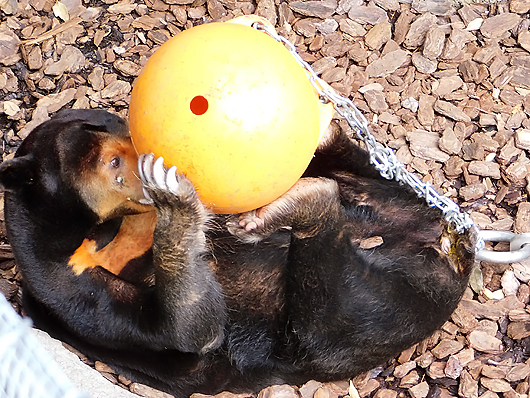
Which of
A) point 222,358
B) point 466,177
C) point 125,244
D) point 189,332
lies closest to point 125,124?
point 125,244

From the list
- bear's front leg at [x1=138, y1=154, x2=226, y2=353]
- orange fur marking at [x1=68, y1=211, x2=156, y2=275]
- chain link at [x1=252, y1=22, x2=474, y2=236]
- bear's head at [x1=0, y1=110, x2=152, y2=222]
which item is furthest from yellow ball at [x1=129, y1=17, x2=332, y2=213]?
orange fur marking at [x1=68, y1=211, x2=156, y2=275]

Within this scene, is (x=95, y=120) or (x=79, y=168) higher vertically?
(x=95, y=120)

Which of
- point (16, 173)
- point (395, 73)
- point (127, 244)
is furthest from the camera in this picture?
point (395, 73)

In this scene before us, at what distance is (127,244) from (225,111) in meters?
1.53

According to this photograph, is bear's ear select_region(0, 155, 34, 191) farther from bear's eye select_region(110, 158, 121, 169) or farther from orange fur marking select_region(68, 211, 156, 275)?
orange fur marking select_region(68, 211, 156, 275)

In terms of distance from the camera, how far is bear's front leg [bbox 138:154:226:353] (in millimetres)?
2879

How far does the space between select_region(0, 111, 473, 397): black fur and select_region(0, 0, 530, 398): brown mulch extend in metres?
0.57

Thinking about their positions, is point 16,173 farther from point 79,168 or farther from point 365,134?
point 365,134

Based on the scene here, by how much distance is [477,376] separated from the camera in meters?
3.39

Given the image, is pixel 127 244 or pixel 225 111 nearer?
pixel 225 111

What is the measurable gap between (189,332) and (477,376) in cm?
159

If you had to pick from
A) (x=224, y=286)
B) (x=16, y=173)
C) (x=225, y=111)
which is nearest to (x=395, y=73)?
(x=224, y=286)

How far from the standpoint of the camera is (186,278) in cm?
303

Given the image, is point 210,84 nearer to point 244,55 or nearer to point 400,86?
point 244,55
